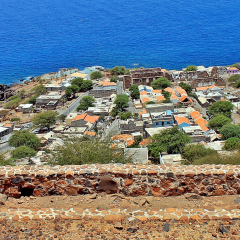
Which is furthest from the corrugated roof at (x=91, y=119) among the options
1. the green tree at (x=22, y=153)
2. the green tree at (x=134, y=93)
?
the green tree at (x=134, y=93)

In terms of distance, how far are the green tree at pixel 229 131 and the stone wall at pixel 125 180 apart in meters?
14.5

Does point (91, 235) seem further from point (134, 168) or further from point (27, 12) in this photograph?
point (27, 12)

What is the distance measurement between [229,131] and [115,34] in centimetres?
6736

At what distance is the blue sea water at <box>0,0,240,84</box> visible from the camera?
58.5m

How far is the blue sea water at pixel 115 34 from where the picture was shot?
58.5m

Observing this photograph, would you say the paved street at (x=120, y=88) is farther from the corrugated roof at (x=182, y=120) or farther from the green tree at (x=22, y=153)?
the green tree at (x=22, y=153)

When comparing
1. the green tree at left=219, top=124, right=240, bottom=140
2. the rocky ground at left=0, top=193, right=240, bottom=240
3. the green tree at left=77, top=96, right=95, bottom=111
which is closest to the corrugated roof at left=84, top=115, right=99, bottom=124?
the green tree at left=77, top=96, right=95, bottom=111

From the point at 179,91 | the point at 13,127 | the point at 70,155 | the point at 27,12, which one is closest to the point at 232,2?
the point at 27,12

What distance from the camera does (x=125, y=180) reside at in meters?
5.50

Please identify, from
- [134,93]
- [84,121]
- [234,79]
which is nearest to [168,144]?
[84,121]

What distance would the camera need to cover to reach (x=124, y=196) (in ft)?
17.7

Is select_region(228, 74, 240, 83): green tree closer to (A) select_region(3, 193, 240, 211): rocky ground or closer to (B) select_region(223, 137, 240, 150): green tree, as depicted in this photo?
(B) select_region(223, 137, 240, 150): green tree

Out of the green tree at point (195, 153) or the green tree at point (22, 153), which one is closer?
the green tree at point (195, 153)

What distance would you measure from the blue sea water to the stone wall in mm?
47712
